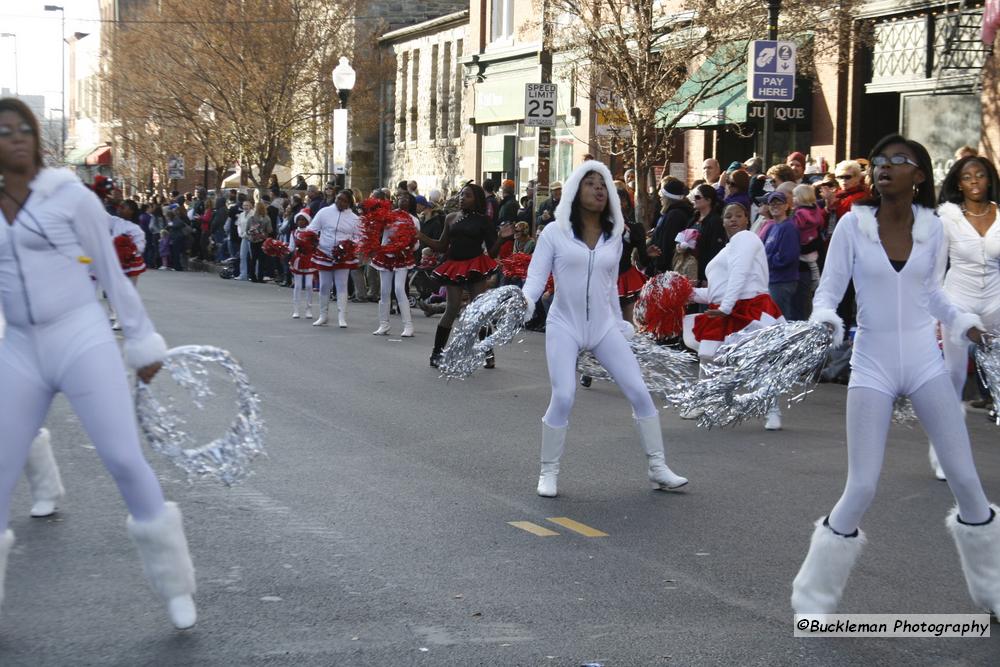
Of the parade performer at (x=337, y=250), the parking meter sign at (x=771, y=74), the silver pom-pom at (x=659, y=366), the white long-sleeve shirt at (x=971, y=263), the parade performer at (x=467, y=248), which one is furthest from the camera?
the parade performer at (x=337, y=250)

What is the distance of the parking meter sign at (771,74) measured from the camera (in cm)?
1673

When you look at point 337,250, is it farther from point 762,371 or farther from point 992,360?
point 992,360

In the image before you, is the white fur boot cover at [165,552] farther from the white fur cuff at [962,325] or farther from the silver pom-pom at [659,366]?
the silver pom-pom at [659,366]

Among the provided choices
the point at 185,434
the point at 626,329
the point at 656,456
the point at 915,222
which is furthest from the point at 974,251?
the point at 185,434

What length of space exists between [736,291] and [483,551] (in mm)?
4430

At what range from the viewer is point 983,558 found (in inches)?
218

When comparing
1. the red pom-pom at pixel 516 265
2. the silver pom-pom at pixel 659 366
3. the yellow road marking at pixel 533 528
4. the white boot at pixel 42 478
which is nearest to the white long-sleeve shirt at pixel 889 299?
the yellow road marking at pixel 533 528

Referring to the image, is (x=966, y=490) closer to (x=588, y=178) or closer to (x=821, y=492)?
(x=821, y=492)

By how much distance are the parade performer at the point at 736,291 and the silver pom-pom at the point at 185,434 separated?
17.4 ft

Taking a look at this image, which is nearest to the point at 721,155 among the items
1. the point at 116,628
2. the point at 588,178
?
the point at 588,178

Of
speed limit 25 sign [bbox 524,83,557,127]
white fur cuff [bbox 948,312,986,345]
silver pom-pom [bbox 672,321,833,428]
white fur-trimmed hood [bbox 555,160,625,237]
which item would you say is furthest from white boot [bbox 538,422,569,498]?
speed limit 25 sign [bbox 524,83,557,127]

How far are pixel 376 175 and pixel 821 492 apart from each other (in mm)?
42165

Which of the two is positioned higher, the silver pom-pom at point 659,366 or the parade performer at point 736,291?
the parade performer at point 736,291

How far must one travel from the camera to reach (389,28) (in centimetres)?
4775
